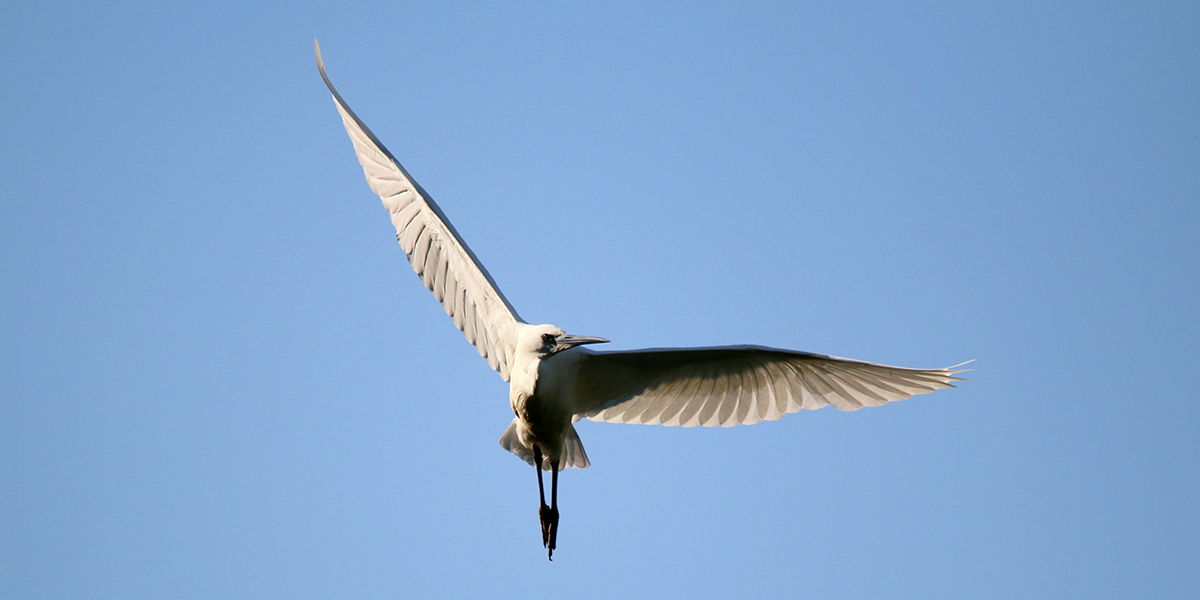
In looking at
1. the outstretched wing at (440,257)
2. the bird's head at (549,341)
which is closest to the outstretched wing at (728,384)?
the bird's head at (549,341)

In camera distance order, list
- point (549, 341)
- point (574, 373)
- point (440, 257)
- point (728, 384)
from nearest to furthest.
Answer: point (549, 341) < point (574, 373) < point (728, 384) < point (440, 257)

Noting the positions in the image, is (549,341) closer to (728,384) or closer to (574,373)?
(574,373)

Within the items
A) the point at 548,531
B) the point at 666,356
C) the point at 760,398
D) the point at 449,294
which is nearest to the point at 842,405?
the point at 760,398

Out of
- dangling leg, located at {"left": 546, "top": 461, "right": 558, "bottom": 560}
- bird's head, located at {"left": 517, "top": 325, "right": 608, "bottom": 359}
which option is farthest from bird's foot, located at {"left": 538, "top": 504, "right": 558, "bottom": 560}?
bird's head, located at {"left": 517, "top": 325, "right": 608, "bottom": 359}

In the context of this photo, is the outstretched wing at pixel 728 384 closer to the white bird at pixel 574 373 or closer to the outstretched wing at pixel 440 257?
the white bird at pixel 574 373

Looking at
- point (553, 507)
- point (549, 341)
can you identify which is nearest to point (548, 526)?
point (553, 507)

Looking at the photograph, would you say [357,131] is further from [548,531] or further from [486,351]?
[548,531]
